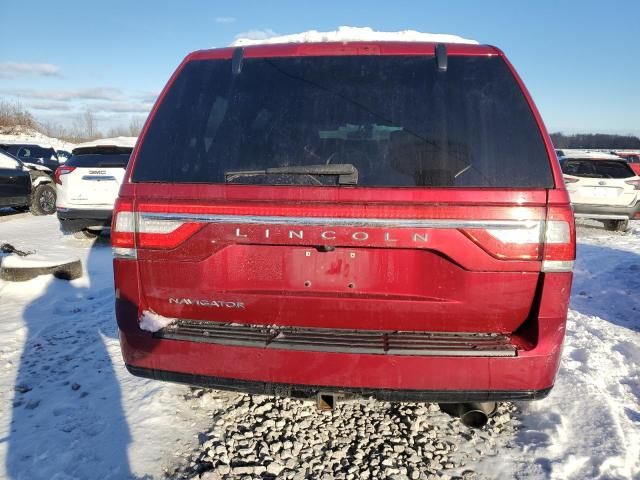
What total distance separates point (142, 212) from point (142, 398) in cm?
141

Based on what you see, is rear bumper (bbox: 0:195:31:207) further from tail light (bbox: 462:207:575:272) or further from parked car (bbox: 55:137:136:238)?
tail light (bbox: 462:207:575:272)

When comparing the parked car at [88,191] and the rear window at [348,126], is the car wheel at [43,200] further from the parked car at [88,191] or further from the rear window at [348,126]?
the rear window at [348,126]

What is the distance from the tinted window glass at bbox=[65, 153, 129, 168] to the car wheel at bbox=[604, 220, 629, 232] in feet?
34.0

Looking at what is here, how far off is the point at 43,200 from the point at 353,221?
11.9m

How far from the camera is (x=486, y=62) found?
217cm

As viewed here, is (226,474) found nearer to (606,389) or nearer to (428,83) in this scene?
(428,83)

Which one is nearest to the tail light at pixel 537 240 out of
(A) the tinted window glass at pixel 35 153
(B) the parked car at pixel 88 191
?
(B) the parked car at pixel 88 191

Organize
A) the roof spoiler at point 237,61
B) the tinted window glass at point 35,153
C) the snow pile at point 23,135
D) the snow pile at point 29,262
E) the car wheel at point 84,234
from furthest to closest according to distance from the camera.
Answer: the snow pile at point 23,135
the tinted window glass at point 35,153
the car wheel at point 84,234
the snow pile at point 29,262
the roof spoiler at point 237,61

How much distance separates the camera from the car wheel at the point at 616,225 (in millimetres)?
10445

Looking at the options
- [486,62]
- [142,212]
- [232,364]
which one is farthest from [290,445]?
[486,62]

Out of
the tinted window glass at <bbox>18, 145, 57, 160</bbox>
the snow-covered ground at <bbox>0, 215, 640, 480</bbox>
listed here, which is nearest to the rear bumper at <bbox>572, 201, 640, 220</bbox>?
the snow-covered ground at <bbox>0, 215, 640, 480</bbox>

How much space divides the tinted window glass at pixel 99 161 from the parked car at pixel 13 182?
3.11 m

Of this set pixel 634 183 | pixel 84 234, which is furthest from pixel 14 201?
pixel 634 183

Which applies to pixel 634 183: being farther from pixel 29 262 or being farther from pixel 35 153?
pixel 35 153
